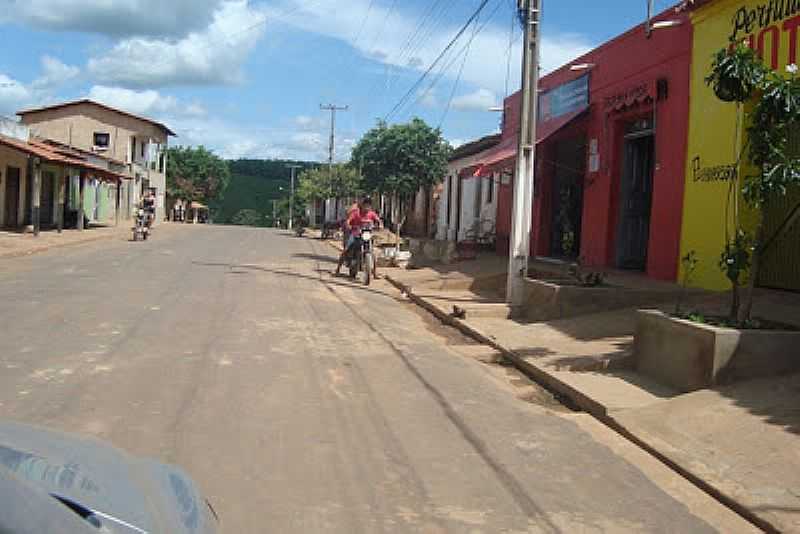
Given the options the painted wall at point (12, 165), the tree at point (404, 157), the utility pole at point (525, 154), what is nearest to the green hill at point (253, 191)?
the painted wall at point (12, 165)

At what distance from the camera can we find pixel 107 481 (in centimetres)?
252

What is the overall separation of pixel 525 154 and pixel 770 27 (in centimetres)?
396

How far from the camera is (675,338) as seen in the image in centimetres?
799

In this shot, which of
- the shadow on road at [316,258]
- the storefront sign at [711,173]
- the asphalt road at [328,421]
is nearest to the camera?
the asphalt road at [328,421]

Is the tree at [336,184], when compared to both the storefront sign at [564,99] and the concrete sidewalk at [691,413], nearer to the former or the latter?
the storefront sign at [564,99]

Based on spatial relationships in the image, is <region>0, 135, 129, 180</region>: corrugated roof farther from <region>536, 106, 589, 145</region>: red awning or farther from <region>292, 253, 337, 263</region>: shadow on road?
<region>536, 106, 589, 145</region>: red awning

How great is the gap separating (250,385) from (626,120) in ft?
37.9

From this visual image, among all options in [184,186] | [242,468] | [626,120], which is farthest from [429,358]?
[184,186]

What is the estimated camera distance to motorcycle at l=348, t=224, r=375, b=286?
1827 cm

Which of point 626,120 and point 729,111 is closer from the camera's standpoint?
point 729,111

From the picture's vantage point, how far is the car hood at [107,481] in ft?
7.34

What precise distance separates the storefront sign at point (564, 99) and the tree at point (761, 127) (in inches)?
416

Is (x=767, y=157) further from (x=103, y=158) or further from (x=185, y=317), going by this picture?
(x=103, y=158)

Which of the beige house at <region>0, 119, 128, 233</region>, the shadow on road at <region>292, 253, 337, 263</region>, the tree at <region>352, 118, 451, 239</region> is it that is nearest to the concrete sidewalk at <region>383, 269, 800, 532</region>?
the shadow on road at <region>292, 253, 337, 263</region>
